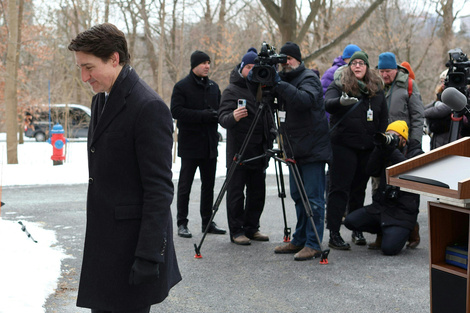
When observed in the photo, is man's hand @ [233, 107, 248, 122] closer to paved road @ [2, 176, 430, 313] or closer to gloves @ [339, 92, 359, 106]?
gloves @ [339, 92, 359, 106]

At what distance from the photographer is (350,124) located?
21.3 feet

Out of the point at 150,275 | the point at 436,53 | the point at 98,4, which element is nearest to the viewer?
the point at 150,275

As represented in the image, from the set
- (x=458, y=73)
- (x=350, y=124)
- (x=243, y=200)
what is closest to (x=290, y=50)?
(x=350, y=124)

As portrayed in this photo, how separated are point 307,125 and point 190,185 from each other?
6.04ft

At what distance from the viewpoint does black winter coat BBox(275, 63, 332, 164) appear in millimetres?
6008

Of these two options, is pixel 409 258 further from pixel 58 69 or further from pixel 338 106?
pixel 58 69

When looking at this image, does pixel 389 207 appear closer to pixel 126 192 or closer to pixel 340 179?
pixel 340 179

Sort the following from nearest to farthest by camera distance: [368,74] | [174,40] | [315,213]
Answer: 1. [315,213]
2. [368,74]
3. [174,40]

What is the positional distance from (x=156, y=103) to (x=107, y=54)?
0.30m

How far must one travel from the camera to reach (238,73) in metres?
6.78

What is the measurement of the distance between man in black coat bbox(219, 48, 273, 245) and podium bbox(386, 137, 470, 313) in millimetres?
3374

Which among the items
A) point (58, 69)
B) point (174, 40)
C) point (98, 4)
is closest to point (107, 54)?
point (98, 4)

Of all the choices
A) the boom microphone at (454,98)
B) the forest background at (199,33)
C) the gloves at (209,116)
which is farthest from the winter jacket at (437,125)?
the forest background at (199,33)

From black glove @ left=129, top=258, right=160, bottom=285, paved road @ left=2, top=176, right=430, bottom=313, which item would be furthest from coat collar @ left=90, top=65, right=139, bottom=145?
paved road @ left=2, top=176, right=430, bottom=313
